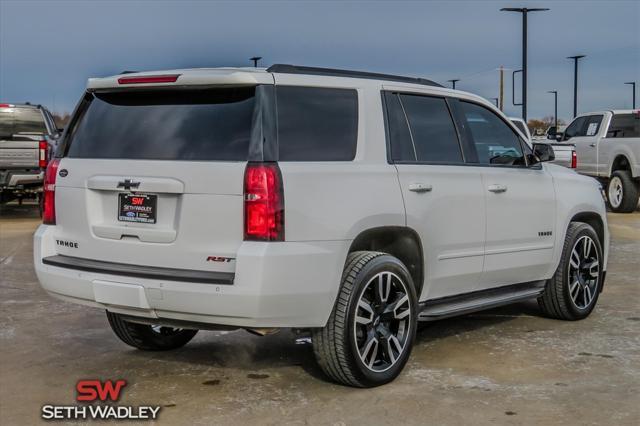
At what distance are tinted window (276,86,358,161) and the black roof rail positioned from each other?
0.11 m

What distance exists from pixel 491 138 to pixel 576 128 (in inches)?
574

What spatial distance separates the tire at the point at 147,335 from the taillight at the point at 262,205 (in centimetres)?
170

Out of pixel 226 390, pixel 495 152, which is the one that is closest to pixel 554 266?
pixel 495 152

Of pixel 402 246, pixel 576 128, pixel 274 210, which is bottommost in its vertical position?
pixel 402 246

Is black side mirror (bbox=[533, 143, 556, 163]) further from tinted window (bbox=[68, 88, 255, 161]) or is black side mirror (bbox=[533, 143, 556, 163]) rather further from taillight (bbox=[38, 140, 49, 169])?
taillight (bbox=[38, 140, 49, 169])

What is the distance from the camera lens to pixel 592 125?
1997 centimetres

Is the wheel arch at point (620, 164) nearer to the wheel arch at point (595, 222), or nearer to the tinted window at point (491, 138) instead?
the wheel arch at point (595, 222)

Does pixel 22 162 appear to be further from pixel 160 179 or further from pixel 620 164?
pixel 160 179

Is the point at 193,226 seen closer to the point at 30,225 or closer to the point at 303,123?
the point at 303,123

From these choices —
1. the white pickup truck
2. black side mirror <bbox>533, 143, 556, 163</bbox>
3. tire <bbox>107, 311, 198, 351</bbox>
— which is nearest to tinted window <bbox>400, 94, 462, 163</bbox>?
black side mirror <bbox>533, 143, 556, 163</bbox>

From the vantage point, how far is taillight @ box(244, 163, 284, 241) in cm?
470

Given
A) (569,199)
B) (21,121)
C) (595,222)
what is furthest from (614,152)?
(569,199)

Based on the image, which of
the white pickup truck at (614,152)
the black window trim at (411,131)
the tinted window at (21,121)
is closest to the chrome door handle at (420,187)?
the black window trim at (411,131)

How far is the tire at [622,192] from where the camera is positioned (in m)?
18.7
